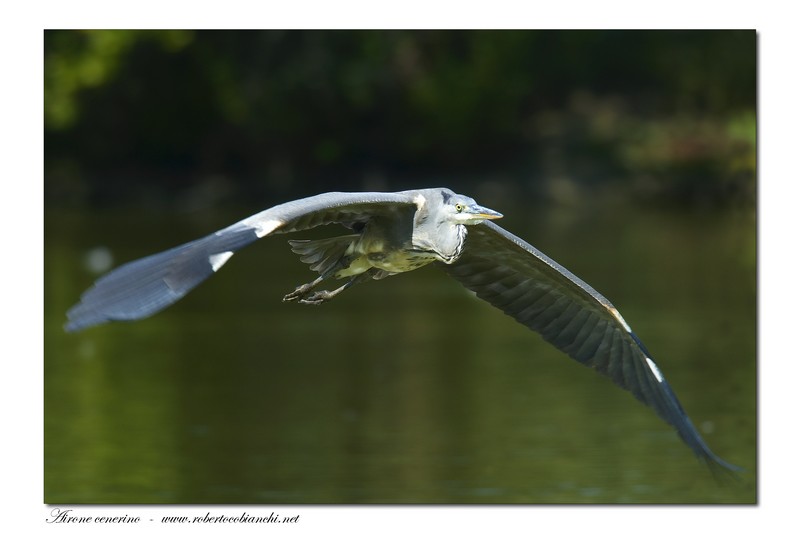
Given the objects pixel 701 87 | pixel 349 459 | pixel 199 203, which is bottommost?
pixel 349 459

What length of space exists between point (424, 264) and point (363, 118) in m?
30.1

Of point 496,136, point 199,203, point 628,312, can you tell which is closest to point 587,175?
point 496,136

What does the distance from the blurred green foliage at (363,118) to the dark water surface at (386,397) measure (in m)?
11.2

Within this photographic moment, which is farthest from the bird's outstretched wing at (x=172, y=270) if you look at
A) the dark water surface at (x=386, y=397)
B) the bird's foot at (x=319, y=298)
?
the dark water surface at (x=386, y=397)

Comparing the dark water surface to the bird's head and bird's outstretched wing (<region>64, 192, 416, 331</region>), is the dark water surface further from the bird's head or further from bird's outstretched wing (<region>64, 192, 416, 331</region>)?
bird's outstretched wing (<region>64, 192, 416, 331</region>)

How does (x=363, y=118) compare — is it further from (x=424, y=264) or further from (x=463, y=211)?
(x=463, y=211)

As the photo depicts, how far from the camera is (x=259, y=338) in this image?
18688mm

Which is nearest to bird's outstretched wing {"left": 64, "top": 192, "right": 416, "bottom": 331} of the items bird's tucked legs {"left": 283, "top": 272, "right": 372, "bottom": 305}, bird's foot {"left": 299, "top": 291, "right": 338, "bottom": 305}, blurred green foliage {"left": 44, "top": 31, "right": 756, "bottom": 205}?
bird's tucked legs {"left": 283, "top": 272, "right": 372, "bottom": 305}

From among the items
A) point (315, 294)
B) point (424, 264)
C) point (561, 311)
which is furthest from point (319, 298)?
point (561, 311)

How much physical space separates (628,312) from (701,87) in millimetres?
21394

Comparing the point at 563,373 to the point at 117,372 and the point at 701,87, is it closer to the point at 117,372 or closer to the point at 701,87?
the point at 117,372

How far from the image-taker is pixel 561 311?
9.05 meters

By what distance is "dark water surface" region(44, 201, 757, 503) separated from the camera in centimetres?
1219

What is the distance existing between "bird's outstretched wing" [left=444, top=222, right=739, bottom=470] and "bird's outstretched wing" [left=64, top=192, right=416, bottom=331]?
1963 mm
